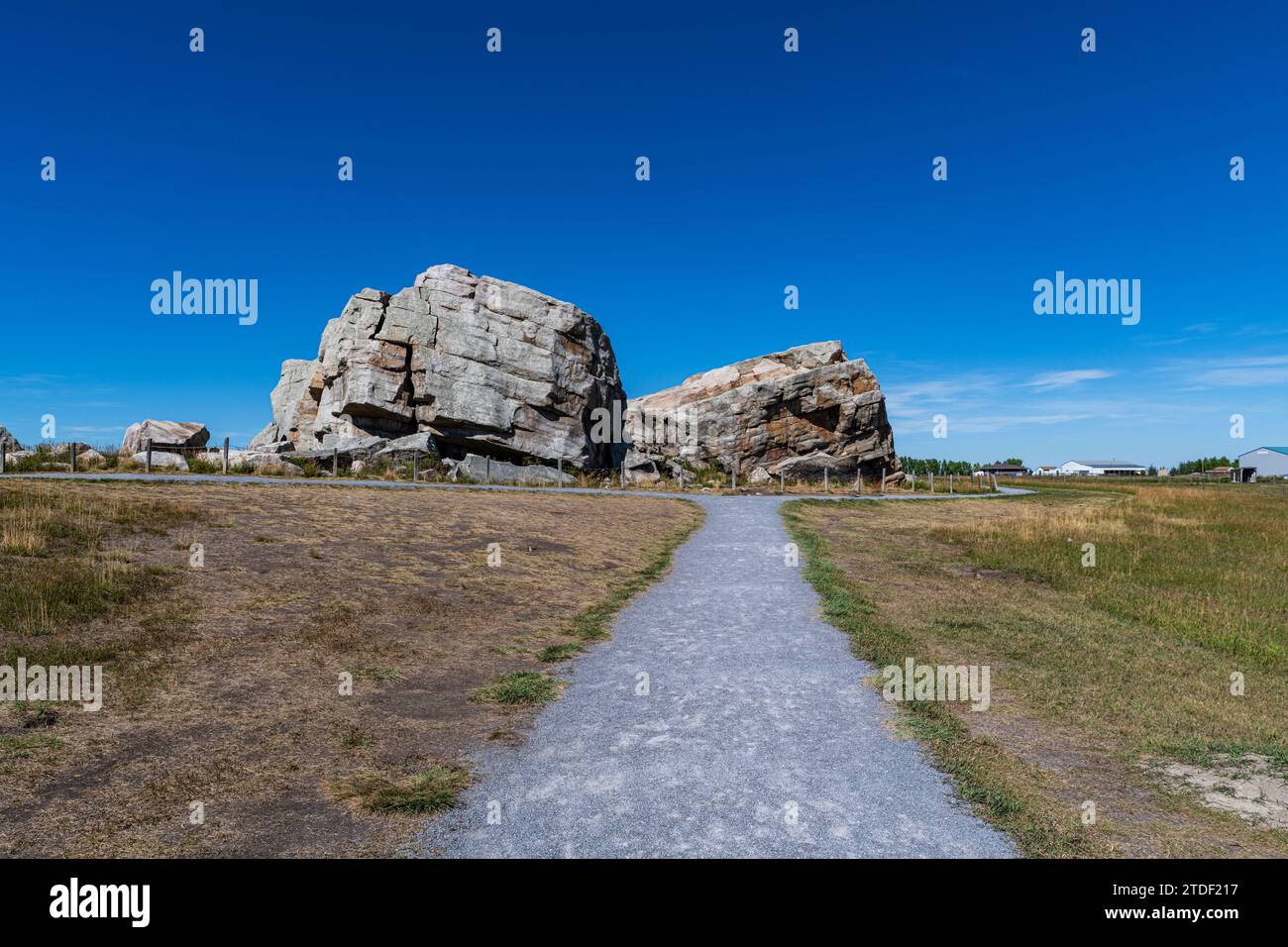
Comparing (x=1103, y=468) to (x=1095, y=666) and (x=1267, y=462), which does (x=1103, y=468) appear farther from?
(x=1095, y=666)

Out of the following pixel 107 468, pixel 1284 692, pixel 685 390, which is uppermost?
pixel 685 390

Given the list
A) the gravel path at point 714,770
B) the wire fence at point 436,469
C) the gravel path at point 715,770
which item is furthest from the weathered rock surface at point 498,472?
the gravel path at point 715,770

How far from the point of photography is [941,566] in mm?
19141

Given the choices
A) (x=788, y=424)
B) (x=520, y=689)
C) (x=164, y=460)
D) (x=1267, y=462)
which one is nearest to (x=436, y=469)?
(x=164, y=460)

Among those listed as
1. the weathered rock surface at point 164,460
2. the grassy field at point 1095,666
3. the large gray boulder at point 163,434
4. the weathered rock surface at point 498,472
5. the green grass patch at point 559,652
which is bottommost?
the grassy field at point 1095,666

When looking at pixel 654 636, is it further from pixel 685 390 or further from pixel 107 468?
pixel 685 390

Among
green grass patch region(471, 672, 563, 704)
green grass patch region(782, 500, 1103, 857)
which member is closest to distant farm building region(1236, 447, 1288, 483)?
green grass patch region(782, 500, 1103, 857)

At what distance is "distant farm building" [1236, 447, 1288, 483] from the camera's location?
4979 inches

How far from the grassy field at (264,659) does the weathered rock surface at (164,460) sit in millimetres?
17787

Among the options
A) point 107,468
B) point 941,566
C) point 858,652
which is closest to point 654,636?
point 858,652

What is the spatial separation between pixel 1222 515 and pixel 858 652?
114 feet

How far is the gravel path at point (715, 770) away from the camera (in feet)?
16.0

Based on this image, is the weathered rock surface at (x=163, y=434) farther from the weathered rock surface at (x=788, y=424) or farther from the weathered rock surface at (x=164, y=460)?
the weathered rock surface at (x=788, y=424)
